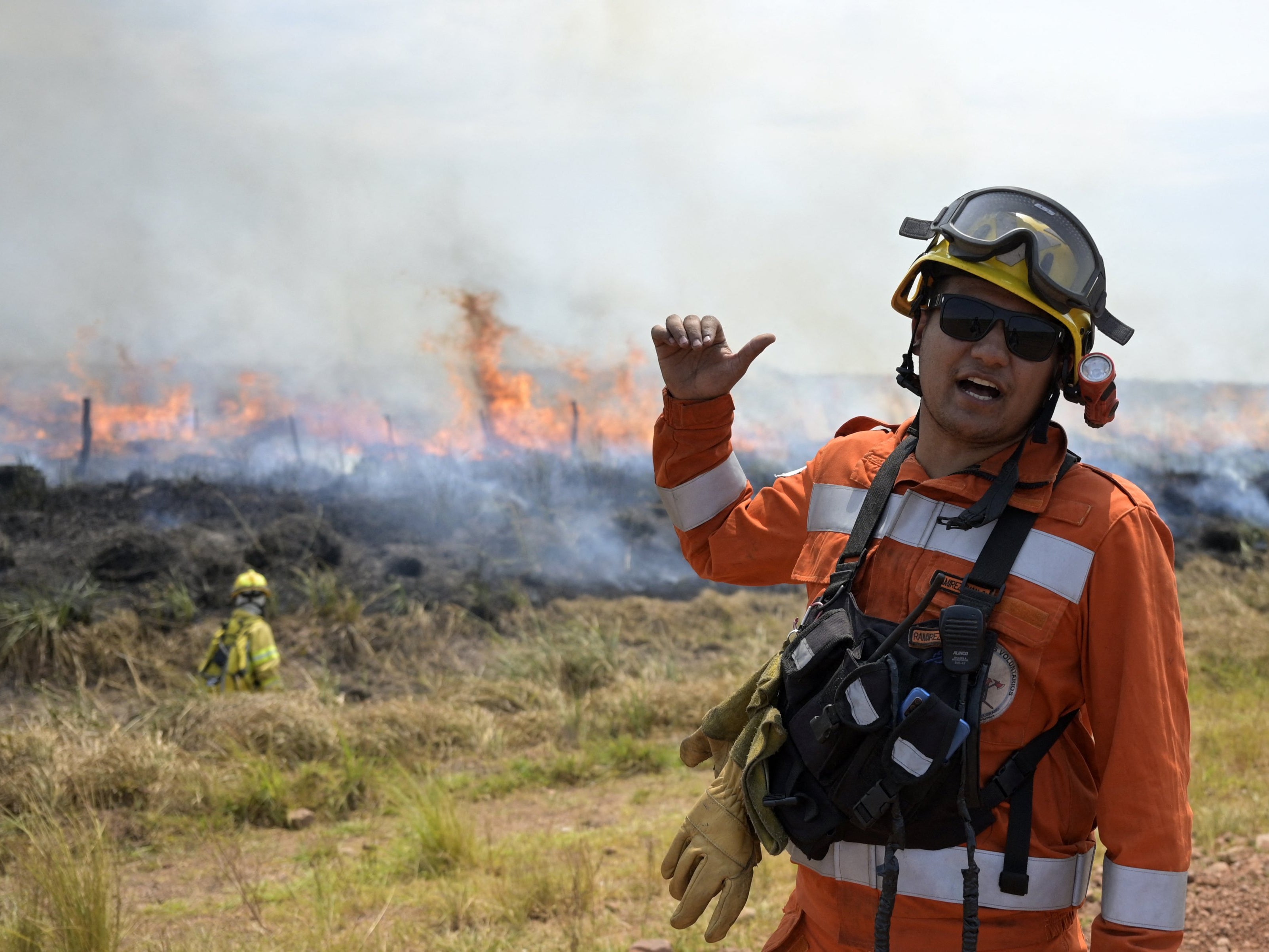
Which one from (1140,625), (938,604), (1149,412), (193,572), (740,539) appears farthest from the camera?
(1149,412)

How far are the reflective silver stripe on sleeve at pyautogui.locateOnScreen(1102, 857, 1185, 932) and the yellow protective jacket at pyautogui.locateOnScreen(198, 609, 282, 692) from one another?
781 cm

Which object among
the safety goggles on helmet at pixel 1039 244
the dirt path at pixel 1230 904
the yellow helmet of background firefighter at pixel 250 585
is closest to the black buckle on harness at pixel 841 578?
the safety goggles on helmet at pixel 1039 244

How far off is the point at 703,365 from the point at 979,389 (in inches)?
25.3

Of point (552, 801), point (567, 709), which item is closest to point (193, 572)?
point (567, 709)

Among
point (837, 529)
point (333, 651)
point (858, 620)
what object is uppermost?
point (837, 529)

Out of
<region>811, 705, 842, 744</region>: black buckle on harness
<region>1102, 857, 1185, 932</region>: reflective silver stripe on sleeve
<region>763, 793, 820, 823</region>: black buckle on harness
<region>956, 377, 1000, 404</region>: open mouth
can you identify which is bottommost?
<region>1102, 857, 1185, 932</region>: reflective silver stripe on sleeve

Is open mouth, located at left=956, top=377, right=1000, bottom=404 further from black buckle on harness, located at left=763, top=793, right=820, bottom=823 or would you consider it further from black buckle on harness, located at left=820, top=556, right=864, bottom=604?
black buckle on harness, located at left=763, top=793, right=820, bottom=823

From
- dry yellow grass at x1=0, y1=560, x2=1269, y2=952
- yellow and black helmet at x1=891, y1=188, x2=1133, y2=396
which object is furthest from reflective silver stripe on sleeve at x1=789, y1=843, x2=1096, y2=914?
dry yellow grass at x1=0, y1=560, x2=1269, y2=952

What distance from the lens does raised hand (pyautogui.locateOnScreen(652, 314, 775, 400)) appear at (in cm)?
236

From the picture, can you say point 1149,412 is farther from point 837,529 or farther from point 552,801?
point 837,529

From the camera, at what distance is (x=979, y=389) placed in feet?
6.58

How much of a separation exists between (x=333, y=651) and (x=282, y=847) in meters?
5.20

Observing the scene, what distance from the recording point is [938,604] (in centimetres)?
186

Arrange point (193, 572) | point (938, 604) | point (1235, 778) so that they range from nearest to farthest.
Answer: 1. point (938, 604)
2. point (1235, 778)
3. point (193, 572)
